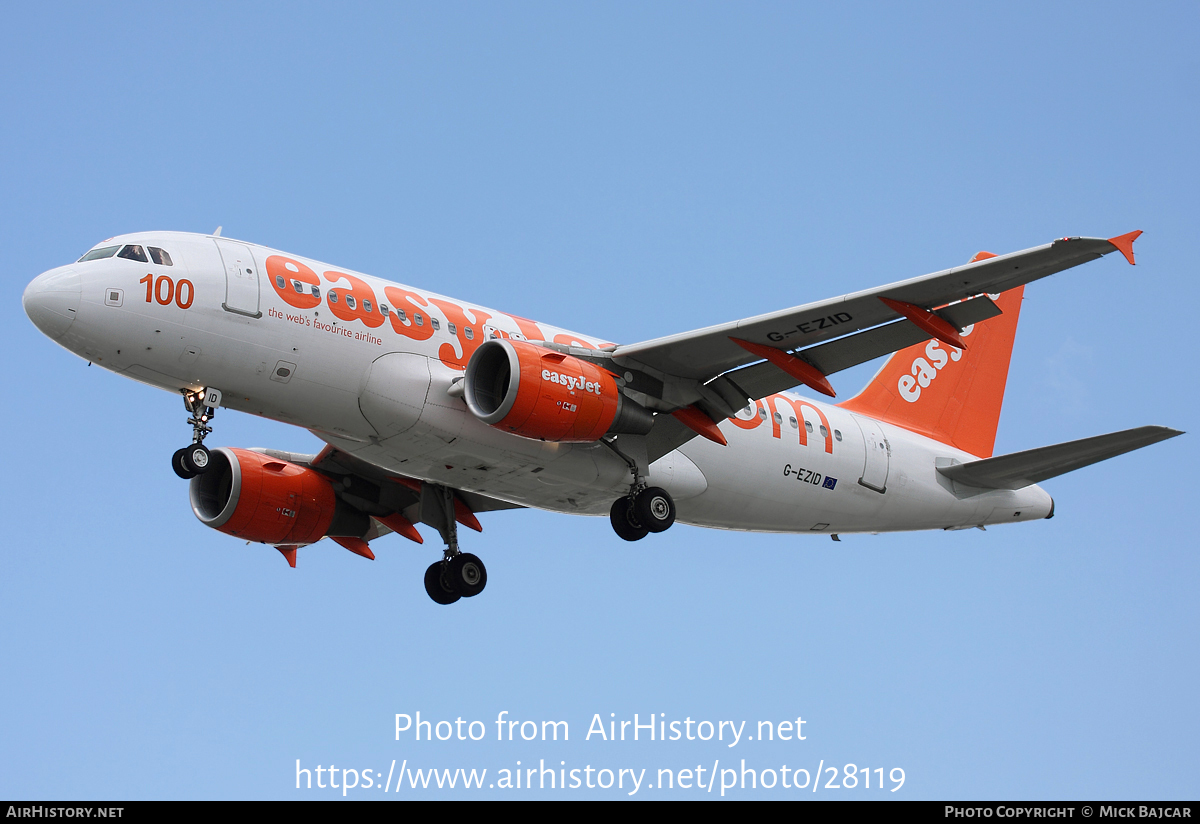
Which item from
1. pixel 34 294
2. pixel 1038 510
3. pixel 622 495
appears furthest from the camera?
pixel 1038 510

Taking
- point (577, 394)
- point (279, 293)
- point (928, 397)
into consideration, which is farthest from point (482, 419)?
point (928, 397)

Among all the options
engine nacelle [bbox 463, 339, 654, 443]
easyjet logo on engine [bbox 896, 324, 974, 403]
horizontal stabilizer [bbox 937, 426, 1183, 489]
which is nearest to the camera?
engine nacelle [bbox 463, 339, 654, 443]

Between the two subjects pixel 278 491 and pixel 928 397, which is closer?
pixel 278 491

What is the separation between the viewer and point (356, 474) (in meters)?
29.9

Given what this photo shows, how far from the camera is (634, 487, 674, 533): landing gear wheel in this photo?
26156 millimetres

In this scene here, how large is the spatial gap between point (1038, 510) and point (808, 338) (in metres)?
10.7

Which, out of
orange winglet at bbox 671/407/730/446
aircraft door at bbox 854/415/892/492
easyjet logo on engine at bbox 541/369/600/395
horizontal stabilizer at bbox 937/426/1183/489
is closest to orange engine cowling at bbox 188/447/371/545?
easyjet logo on engine at bbox 541/369/600/395

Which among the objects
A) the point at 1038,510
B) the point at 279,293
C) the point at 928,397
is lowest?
the point at 279,293

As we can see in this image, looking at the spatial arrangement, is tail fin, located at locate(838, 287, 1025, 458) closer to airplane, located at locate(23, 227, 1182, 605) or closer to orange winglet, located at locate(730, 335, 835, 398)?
airplane, located at locate(23, 227, 1182, 605)

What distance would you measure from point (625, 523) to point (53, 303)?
11.1 metres

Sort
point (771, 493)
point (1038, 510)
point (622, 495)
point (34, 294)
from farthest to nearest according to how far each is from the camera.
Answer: point (1038, 510), point (771, 493), point (622, 495), point (34, 294)

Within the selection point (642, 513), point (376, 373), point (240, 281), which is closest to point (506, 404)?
point (376, 373)

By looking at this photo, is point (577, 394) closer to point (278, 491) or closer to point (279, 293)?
point (279, 293)

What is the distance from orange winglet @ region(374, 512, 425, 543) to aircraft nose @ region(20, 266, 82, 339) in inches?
388
